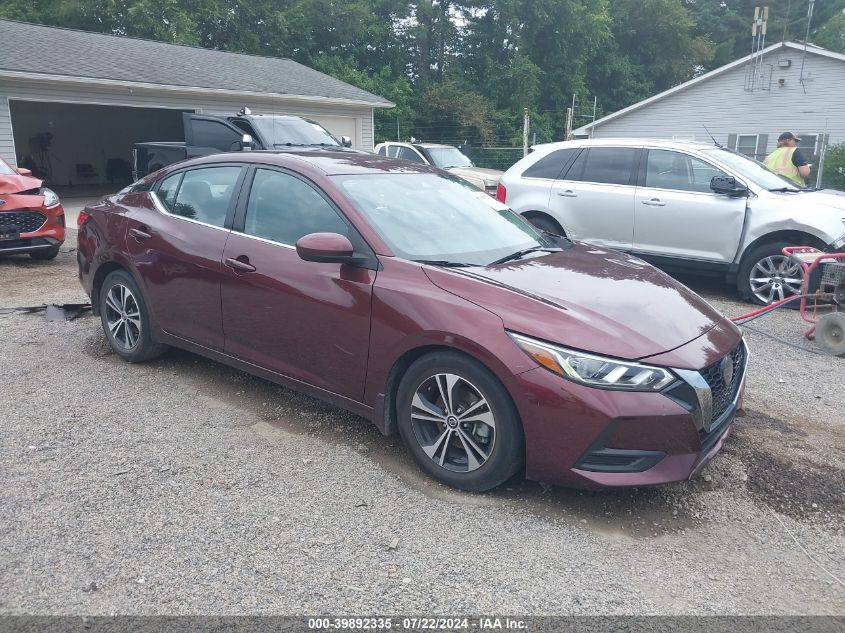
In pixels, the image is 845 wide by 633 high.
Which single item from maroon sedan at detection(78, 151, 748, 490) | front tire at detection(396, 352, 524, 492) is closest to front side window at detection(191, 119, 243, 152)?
maroon sedan at detection(78, 151, 748, 490)

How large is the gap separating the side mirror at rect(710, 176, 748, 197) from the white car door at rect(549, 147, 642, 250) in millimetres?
933

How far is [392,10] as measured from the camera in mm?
39719

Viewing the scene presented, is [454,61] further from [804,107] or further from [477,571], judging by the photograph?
[477,571]

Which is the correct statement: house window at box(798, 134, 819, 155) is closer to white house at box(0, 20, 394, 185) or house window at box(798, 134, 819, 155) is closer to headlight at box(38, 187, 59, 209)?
white house at box(0, 20, 394, 185)

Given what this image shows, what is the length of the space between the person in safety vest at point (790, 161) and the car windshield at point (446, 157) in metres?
7.62

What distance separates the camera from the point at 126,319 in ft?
17.6

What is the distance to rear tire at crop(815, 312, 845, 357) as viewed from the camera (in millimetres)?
5910

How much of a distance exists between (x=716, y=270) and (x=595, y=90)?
42.7 metres

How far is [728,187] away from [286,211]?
5.50 metres

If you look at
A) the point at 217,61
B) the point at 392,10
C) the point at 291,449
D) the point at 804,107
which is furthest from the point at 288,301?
the point at 392,10

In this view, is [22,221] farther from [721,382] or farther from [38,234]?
[721,382]

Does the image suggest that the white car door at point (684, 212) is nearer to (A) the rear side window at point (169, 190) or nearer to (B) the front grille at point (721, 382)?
(B) the front grille at point (721, 382)

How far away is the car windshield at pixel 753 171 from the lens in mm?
8086

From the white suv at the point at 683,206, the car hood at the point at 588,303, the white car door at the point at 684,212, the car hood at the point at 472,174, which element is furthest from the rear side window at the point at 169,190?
the car hood at the point at 472,174
